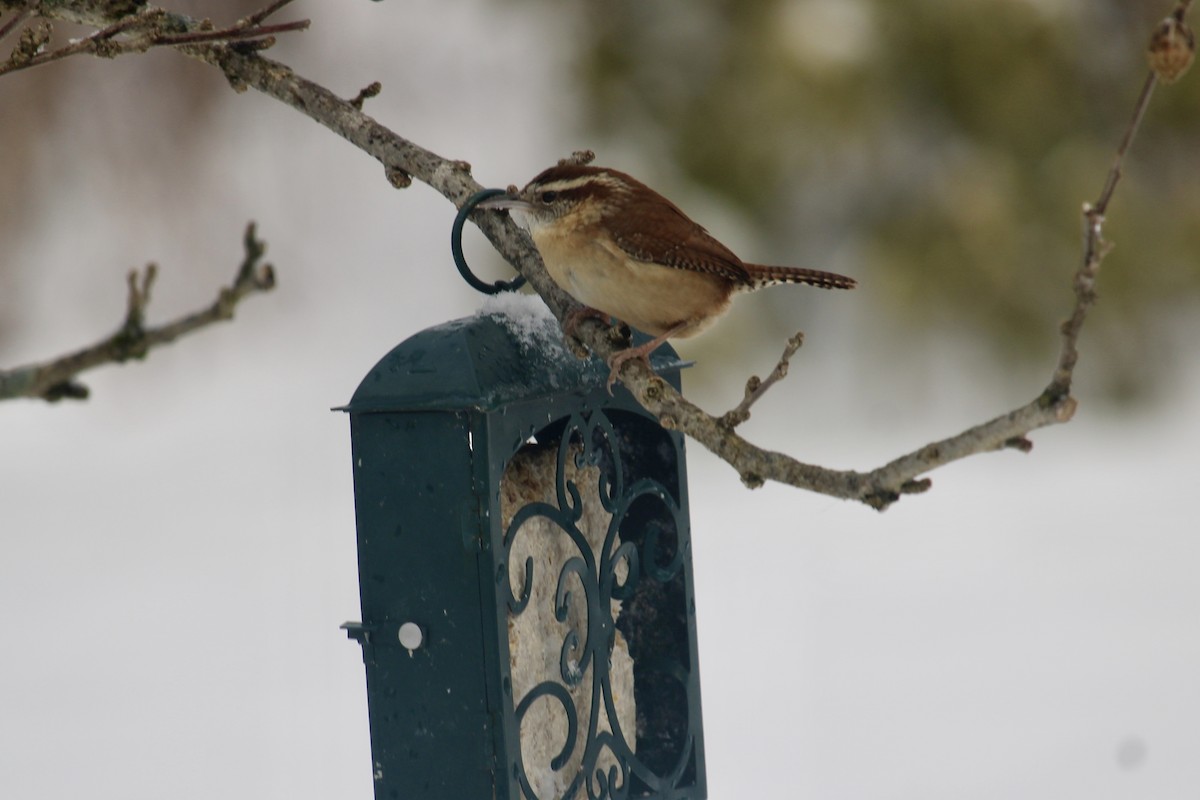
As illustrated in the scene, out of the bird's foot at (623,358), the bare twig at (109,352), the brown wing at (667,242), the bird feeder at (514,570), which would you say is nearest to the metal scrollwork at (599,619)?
the bird feeder at (514,570)

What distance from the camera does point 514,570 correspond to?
8.61ft

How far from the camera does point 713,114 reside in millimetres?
9172

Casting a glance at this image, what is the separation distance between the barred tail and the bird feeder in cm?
26

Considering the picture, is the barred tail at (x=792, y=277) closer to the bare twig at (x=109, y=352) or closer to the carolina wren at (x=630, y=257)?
the carolina wren at (x=630, y=257)

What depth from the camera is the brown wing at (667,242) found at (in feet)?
8.85

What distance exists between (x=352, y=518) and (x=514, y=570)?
19.8 ft

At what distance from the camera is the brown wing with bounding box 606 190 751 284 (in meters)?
2.70

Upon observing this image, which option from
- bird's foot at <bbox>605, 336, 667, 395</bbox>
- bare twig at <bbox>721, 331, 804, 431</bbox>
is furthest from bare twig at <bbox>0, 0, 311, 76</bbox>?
bare twig at <bbox>721, 331, 804, 431</bbox>

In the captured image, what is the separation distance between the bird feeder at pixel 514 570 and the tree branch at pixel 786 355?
0.24m

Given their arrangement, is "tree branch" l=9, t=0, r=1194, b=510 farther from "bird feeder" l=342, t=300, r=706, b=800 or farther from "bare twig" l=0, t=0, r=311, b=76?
"bird feeder" l=342, t=300, r=706, b=800

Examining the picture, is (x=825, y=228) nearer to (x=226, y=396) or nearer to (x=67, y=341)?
(x=226, y=396)

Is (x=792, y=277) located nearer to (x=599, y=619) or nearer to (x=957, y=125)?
(x=599, y=619)

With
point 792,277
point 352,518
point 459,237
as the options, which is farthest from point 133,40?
point 352,518

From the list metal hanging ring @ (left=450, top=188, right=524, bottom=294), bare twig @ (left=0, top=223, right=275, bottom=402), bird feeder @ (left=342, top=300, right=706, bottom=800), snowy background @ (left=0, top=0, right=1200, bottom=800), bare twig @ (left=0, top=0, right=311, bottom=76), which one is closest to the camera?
bare twig @ (left=0, top=223, right=275, bottom=402)
